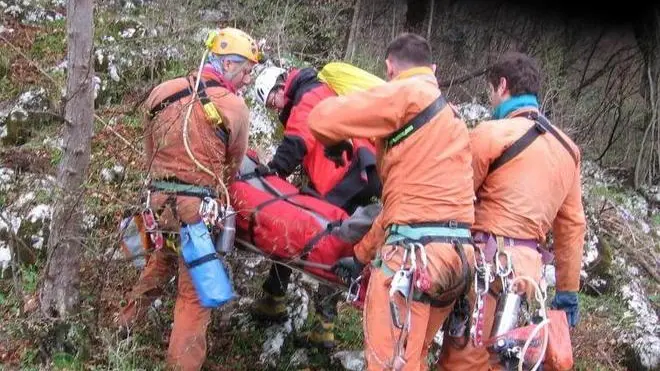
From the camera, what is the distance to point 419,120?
363cm

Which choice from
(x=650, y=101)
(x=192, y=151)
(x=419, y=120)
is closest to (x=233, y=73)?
(x=192, y=151)

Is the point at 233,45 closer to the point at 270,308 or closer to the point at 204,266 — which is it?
the point at 204,266

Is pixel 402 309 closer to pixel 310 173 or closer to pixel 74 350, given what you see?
pixel 310 173

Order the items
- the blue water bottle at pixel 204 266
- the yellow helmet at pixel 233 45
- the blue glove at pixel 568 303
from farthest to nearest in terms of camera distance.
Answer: the blue glove at pixel 568 303 < the yellow helmet at pixel 233 45 < the blue water bottle at pixel 204 266

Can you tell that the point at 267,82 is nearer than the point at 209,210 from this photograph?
No

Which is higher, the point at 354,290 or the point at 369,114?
→ the point at 369,114

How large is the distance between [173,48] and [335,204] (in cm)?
456

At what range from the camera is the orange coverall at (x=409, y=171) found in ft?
11.8

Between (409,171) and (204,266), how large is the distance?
1.33m

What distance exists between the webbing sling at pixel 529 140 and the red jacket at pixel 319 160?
96 cm

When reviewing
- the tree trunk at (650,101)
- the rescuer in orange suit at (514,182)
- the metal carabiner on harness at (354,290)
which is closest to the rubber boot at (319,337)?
the metal carabiner on harness at (354,290)

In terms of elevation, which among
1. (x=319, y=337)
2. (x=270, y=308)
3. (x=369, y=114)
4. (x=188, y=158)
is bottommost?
(x=319, y=337)

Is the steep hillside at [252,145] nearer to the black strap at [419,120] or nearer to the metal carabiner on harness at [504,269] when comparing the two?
the black strap at [419,120]

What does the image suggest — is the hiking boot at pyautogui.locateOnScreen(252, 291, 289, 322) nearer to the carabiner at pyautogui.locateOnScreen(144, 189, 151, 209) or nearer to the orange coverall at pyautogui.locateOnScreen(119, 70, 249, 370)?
the orange coverall at pyautogui.locateOnScreen(119, 70, 249, 370)
